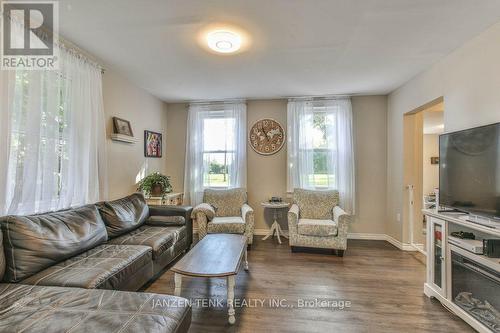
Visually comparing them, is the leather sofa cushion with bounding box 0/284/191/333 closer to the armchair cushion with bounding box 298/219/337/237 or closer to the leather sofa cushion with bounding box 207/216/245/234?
the leather sofa cushion with bounding box 207/216/245/234

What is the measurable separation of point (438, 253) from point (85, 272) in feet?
9.88

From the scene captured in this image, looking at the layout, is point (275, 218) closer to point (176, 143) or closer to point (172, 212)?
point (172, 212)

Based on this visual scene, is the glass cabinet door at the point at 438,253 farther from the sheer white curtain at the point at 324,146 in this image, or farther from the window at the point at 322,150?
the window at the point at 322,150

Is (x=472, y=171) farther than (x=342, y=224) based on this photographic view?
No

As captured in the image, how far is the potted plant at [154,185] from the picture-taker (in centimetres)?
355

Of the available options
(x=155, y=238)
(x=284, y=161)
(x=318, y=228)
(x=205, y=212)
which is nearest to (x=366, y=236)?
(x=318, y=228)

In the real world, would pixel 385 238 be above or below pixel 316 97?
below

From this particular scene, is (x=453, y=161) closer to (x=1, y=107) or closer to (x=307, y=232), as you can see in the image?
(x=307, y=232)

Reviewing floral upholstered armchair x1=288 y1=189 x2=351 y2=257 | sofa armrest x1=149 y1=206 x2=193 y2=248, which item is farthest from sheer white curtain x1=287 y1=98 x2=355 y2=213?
sofa armrest x1=149 y1=206 x2=193 y2=248

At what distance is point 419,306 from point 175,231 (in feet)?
8.56

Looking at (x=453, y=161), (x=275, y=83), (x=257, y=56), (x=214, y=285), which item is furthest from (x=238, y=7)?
(x=214, y=285)

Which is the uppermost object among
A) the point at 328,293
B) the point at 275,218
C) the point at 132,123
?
the point at 132,123

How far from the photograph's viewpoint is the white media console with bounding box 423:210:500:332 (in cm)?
170

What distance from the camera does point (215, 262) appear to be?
6.75 ft
